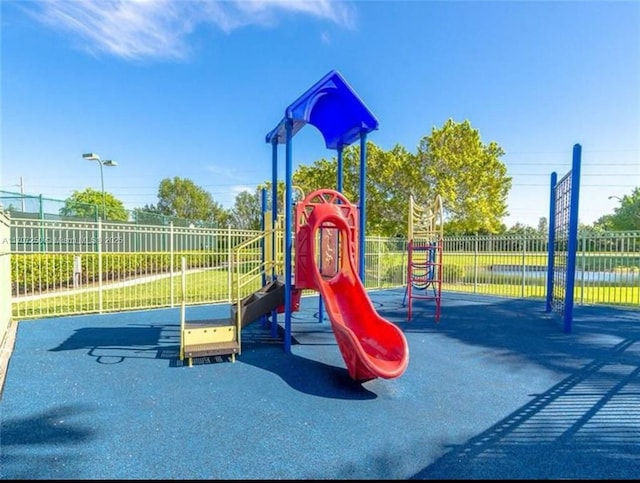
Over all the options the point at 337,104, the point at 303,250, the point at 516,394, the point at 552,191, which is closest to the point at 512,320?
the point at 552,191

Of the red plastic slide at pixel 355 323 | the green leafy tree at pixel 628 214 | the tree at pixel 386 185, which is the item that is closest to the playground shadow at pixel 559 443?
the red plastic slide at pixel 355 323

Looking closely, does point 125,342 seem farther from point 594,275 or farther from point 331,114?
point 594,275

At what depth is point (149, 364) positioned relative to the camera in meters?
5.00

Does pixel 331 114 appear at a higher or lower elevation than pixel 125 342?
higher

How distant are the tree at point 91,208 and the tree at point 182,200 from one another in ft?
17.2

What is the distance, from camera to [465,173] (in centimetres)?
1902

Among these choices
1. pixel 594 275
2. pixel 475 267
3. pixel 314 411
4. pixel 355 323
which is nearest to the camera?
pixel 314 411

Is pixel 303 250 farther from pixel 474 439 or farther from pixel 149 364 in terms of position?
pixel 474 439

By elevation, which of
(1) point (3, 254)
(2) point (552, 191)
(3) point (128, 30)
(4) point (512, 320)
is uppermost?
(3) point (128, 30)

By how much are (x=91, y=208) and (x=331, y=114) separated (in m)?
17.8

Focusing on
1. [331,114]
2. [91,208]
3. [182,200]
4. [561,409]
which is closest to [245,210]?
[182,200]

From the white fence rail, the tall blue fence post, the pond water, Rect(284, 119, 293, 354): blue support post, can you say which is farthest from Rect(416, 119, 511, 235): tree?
Rect(284, 119, 293, 354): blue support post

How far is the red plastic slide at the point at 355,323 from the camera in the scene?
4.19 metres

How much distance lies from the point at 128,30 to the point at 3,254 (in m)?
4.52
